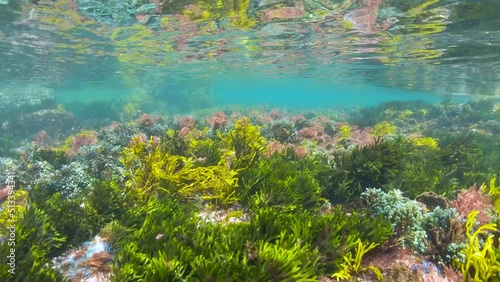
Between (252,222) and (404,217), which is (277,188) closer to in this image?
(252,222)

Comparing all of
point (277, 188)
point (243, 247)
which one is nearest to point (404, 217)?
point (277, 188)

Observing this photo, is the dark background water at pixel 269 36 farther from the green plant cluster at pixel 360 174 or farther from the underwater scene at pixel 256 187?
the green plant cluster at pixel 360 174

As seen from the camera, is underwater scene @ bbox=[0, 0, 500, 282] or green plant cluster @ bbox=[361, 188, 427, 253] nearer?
underwater scene @ bbox=[0, 0, 500, 282]

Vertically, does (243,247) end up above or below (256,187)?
above

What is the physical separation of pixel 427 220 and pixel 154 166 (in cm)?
510

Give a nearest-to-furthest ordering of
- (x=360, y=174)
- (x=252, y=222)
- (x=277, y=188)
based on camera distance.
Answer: (x=252, y=222) < (x=277, y=188) < (x=360, y=174)

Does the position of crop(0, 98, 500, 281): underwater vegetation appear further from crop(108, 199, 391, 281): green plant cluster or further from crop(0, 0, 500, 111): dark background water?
crop(0, 0, 500, 111): dark background water

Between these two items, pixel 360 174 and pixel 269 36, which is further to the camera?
pixel 269 36

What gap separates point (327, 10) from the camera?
13.7 m

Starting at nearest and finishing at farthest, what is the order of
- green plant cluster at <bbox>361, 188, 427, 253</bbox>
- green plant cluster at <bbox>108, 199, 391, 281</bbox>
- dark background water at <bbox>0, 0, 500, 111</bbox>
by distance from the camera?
green plant cluster at <bbox>108, 199, 391, 281</bbox>
green plant cluster at <bbox>361, 188, 427, 253</bbox>
dark background water at <bbox>0, 0, 500, 111</bbox>

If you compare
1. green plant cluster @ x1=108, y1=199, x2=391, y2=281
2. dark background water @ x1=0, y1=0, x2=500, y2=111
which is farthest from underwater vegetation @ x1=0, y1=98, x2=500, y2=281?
dark background water @ x1=0, y1=0, x2=500, y2=111

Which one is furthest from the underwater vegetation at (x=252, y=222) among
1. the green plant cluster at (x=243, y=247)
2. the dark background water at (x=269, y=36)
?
the dark background water at (x=269, y=36)

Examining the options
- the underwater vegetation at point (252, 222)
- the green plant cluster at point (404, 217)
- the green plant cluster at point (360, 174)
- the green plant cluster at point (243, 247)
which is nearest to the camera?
the green plant cluster at point (243, 247)

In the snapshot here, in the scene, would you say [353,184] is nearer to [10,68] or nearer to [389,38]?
[389,38]
